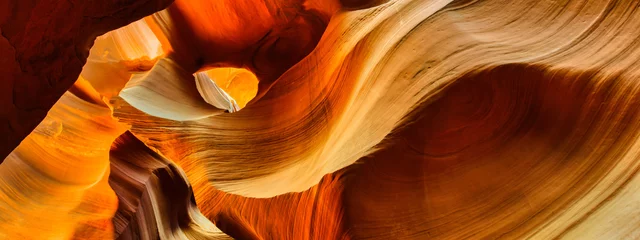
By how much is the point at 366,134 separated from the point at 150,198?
225cm

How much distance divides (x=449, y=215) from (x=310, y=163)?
3.51ft

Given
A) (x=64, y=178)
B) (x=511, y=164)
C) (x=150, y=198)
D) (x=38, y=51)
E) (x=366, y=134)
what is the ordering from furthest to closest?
(x=64, y=178), (x=150, y=198), (x=366, y=134), (x=511, y=164), (x=38, y=51)

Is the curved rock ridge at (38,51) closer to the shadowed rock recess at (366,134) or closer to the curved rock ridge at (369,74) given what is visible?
the shadowed rock recess at (366,134)

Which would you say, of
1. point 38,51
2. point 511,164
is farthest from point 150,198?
point 511,164

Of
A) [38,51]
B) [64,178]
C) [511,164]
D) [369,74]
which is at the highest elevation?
[369,74]

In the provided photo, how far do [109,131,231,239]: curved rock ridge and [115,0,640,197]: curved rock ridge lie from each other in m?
0.45

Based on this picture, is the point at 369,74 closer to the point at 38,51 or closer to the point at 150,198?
the point at 38,51

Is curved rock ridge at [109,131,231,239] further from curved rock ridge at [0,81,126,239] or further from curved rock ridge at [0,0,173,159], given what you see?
curved rock ridge at [0,0,173,159]

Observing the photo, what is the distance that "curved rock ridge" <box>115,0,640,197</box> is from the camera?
2486 millimetres

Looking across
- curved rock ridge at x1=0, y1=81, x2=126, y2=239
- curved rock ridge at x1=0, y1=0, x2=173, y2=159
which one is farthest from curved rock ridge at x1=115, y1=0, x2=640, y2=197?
curved rock ridge at x1=0, y1=0, x2=173, y2=159

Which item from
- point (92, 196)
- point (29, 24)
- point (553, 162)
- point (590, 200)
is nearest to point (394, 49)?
point (553, 162)

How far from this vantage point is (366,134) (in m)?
2.85

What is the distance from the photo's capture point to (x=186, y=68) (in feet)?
17.3

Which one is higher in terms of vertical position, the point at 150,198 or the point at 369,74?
the point at 369,74
